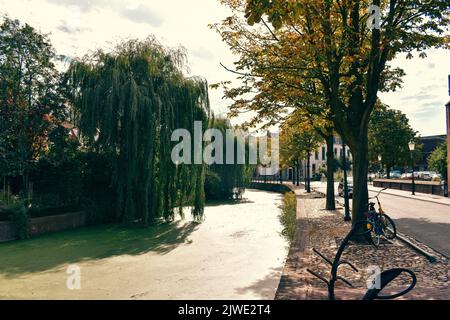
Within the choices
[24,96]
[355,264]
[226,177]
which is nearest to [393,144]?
[226,177]

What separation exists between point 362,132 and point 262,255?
13.3ft

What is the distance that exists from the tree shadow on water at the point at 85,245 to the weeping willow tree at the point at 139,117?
1.30 meters

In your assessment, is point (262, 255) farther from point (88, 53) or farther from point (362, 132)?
point (88, 53)

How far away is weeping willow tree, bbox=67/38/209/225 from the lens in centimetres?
1448

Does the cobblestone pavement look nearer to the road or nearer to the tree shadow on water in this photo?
the road

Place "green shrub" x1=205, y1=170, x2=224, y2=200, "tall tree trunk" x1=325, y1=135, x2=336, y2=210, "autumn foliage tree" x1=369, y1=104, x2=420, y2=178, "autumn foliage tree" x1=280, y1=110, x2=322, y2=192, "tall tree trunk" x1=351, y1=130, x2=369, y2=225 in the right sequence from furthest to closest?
"autumn foliage tree" x1=369, y1=104, x2=420, y2=178 < "green shrub" x1=205, y1=170, x2=224, y2=200 < "tall tree trunk" x1=325, y1=135, x2=336, y2=210 < "autumn foliage tree" x1=280, y1=110, x2=322, y2=192 < "tall tree trunk" x1=351, y1=130, x2=369, y2=225

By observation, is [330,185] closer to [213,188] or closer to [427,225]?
[427,225]

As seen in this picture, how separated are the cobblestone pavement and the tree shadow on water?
4.02 m

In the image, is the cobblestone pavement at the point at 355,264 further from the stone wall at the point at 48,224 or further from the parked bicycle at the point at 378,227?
the stone wall at the point at 48,224

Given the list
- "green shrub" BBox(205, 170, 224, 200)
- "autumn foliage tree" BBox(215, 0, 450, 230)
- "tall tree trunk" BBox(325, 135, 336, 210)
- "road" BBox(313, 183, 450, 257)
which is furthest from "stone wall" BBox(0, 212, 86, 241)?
"green shrub" BBox(205, 170, 224, 200)

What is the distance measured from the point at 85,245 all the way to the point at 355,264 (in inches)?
308

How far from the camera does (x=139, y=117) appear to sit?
1465 centimetres

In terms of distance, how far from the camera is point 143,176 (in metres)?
14.9

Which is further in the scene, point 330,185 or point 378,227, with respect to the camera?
point 330,185
